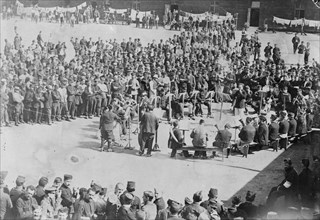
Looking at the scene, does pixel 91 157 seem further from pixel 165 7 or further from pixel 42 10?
pixel 165 7

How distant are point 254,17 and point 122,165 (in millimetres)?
28190

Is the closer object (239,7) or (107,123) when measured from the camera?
(107,123)

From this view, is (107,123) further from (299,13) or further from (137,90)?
(299,13)

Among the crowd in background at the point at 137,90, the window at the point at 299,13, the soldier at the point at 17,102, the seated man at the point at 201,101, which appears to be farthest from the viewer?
the window at the point at 299,13

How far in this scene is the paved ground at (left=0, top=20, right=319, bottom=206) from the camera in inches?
487

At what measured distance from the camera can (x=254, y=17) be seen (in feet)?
127

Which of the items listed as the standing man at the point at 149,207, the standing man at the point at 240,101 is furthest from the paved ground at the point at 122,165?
the standing man at the point at 149,207

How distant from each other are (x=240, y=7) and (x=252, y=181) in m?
28.5

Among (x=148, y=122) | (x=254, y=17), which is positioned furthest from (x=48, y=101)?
(x=254, y=17)

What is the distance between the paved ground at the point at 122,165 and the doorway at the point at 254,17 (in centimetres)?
2330

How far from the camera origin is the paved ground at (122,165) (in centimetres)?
1238

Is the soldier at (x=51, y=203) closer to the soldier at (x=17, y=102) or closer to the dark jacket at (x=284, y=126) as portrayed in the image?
the soldier at (x=17, y=102)

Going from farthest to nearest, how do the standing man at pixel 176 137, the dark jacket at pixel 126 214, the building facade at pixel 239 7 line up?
the building facade at pixel 239 7 < the standing man at pixel 176 137 < the dark jacket at pixel 126 214

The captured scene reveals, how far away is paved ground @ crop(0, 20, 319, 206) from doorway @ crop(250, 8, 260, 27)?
23.3 meters
